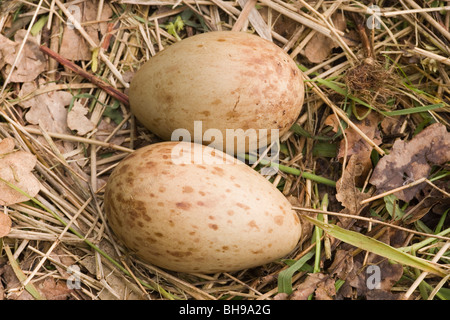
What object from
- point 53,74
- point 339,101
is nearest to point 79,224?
point 53,74

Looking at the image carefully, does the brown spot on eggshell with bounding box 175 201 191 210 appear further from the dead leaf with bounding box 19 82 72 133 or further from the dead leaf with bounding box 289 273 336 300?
the dead leaf with bounding box 19 82 72 133

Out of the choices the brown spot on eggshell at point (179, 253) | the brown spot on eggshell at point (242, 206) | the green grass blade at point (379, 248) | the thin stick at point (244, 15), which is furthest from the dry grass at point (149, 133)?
the brown spot on eggshell at point (242, 206)

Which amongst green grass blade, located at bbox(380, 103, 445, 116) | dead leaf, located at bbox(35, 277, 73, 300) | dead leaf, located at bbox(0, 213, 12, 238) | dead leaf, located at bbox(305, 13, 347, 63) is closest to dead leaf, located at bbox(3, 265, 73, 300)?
dead leaf, located at bbox(35, 277, 73, 300)

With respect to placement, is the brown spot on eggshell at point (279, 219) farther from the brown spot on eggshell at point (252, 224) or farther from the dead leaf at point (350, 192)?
the dead leaf at point (350, 192)

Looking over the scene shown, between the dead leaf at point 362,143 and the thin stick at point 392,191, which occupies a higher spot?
the dead leaf at point 362,143

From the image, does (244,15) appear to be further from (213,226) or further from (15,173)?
(15,173)
